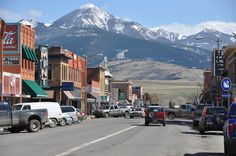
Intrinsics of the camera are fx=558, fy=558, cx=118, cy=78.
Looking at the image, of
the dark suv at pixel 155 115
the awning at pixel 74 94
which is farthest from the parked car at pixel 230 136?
the awning at pixel 74 94

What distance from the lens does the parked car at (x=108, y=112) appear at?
257ft

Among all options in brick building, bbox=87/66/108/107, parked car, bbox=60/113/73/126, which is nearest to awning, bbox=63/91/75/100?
brick building, bbox=87/66/108/107

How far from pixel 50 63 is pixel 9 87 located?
74.2 ft

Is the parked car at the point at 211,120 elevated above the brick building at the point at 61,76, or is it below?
below

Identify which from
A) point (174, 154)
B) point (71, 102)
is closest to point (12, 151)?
point (174, 154)

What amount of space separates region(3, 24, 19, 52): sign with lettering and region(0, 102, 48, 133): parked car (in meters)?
24.4

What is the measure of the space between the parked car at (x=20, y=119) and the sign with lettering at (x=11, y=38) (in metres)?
24.4

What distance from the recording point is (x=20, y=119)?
116 ft

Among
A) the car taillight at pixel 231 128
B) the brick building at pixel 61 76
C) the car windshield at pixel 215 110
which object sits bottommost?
the car taillight at pixel 231 128

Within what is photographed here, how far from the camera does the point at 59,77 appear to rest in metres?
76.5

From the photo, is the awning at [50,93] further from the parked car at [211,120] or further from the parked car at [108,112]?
the parked car at [211,120]

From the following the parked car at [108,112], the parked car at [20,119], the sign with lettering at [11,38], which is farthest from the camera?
the parked car at [108,112]

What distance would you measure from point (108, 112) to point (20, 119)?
146 feet

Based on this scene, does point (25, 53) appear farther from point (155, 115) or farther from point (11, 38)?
point (155, 115)
